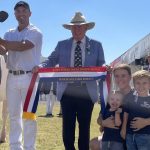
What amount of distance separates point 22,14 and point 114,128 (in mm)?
1921

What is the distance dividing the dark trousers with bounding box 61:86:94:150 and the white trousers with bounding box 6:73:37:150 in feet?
1.39

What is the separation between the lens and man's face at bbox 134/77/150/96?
4.18 m

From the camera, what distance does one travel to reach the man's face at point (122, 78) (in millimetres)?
4402

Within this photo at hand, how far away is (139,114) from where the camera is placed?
13.7 feet

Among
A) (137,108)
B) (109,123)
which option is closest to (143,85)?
(137,108)

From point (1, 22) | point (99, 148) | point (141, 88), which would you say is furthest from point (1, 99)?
point (141, 88)

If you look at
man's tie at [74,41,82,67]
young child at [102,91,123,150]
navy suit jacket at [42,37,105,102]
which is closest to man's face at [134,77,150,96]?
young child at [102,91,123,150]

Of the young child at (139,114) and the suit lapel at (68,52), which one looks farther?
the suit lapel at (68,52)

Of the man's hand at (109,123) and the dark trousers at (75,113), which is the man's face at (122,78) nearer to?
the man's hand at (109,123)

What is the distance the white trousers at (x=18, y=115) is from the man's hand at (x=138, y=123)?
1458mm

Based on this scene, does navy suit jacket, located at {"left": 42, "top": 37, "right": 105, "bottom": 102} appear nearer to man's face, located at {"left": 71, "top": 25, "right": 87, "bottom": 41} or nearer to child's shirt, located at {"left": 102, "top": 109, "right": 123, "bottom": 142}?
man's face, located at {"left": 71, "top": 25, "right": 87, "bottom": 41}

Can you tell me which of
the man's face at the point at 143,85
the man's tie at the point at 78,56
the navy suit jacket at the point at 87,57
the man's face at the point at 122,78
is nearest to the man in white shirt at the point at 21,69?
the navy suit jacket at the point at 87,57

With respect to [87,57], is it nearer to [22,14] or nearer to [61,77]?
[61,77]

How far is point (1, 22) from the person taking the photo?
5.04m
